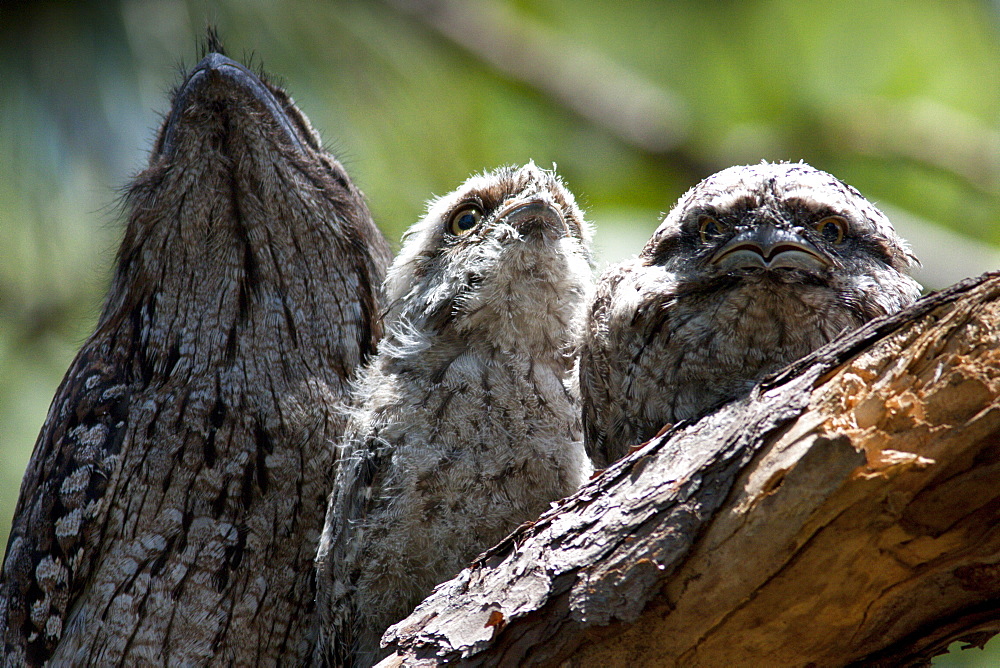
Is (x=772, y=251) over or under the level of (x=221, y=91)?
under

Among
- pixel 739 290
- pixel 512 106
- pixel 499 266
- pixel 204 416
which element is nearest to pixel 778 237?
pixel 739 290

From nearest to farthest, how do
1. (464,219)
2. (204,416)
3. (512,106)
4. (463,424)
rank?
(463,424)
(464,219)
(204,416)
(512,106)

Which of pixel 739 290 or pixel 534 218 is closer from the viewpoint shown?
pixel 739 290

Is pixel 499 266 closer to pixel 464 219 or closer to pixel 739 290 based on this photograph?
pixel 464 219

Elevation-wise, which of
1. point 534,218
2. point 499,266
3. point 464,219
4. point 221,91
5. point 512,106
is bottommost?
point 499,266

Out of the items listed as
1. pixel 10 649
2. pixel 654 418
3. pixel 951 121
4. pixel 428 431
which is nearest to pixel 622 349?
pixel 654 418

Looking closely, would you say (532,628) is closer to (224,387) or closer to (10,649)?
(224,387)

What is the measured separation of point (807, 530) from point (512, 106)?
15.9 feet

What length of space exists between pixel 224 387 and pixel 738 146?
329 centimetres

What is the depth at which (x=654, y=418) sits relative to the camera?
86.9 inches

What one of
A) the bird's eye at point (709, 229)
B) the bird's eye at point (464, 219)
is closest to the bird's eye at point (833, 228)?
the bird's eye at point (709, 229)

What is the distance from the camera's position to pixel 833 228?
2096 millimetres

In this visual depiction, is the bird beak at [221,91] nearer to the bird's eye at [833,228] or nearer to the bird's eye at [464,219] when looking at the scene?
the bird's eye at [464,219]

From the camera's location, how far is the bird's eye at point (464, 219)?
2.68 m
